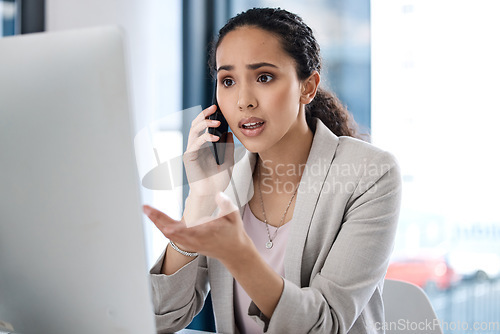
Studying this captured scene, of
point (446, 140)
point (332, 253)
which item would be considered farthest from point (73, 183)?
point (446, 140)

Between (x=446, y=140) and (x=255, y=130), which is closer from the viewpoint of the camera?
(x=255, y=130)

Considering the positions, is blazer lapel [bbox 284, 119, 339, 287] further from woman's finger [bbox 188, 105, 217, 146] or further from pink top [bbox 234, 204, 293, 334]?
woman's finger [bbox 188, 105, 217, 146]

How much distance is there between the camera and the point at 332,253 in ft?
3.34

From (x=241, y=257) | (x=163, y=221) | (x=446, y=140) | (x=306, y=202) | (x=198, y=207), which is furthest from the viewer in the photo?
(x=446, y=140)

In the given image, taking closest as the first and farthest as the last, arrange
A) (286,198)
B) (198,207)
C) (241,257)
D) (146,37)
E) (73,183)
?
(73,183) < (241,257) < (198,207) < (286,198) < (146,37)

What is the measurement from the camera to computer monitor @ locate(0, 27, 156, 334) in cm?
47

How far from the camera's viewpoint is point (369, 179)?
1082mm

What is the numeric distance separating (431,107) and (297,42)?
37.6 inches

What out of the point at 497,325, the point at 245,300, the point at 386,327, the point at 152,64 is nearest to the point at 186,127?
the point at 245,300

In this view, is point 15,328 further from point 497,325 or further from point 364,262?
point 497,325

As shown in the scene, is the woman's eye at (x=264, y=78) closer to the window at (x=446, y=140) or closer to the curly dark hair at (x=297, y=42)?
the curly dark hair at (x=297, y=42)

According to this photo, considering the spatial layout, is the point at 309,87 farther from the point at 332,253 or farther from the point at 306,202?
the point at 332,253

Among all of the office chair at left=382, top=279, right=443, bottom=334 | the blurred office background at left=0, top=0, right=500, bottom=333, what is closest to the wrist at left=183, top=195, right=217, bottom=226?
the office chair at left=382, top=279, right=443, bottom=334

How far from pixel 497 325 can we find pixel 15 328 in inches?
71.6
